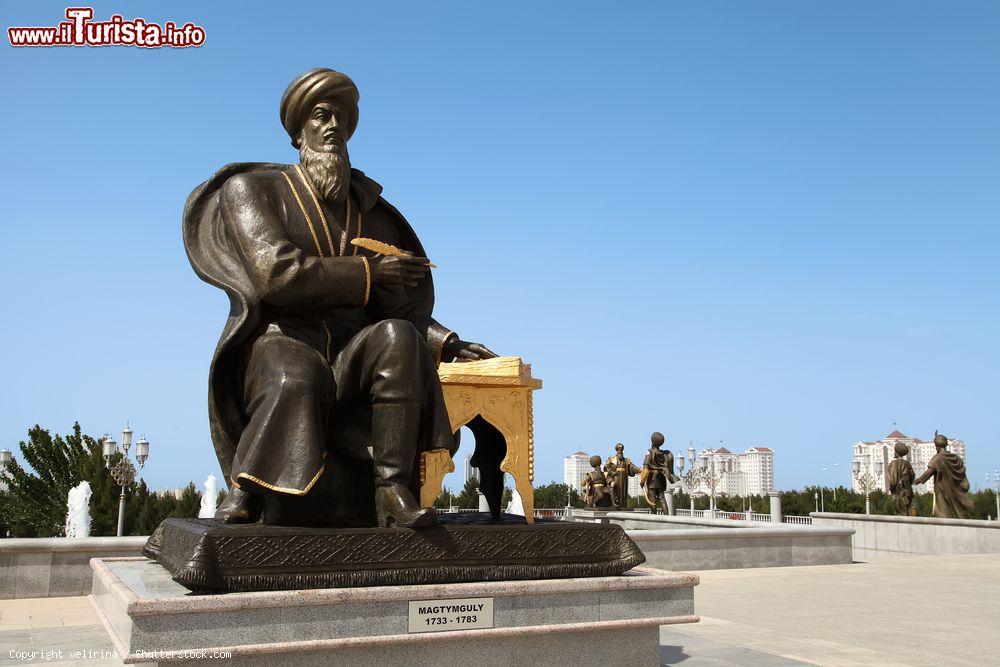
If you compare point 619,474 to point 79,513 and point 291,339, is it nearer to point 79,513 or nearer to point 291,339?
point 79,513

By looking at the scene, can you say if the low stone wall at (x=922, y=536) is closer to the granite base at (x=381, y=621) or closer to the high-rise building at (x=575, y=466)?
the granite base at (x=381, y=621)

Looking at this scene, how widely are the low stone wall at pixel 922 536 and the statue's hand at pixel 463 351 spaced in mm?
10607

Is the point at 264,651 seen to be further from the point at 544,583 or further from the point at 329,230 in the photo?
the point at 329,230

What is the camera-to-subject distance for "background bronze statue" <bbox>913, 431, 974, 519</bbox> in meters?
14.7

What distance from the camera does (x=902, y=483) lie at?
53.5 feet

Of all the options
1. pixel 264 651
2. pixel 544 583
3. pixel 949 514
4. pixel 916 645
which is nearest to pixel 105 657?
pixel 264 651

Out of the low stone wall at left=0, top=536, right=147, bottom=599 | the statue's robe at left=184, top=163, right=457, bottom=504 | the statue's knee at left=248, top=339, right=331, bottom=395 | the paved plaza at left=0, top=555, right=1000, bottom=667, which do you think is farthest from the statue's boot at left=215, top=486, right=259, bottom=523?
the low stone wall at left=0, top=536, right=147, bottom=599

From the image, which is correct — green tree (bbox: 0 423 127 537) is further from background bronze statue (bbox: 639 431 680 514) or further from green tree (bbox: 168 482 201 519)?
background bronze statue (bbox: 639 431 680 514)

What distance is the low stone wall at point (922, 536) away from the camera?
13172 mm

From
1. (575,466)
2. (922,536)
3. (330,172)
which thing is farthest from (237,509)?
(575,466)

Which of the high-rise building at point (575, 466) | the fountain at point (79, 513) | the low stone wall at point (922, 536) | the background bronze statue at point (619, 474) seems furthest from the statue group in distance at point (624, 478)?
the high-rise building at point (575, 466)

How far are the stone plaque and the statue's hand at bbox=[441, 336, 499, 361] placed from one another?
115 centimetres

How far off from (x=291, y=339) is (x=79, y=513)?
11.6 meters

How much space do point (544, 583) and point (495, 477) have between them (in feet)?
2.74
